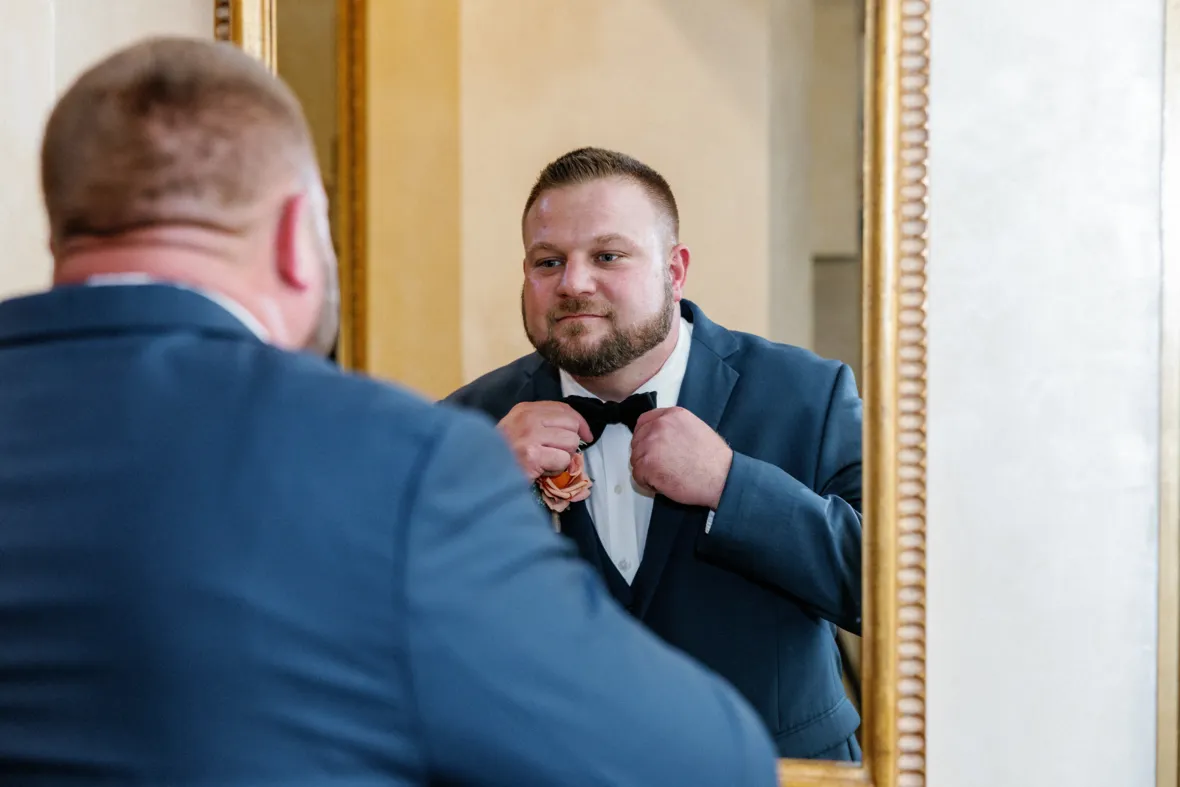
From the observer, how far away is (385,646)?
61 centimetres

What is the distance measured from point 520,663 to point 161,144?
0.35 m

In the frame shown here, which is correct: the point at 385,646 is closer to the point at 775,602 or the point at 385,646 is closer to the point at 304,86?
the point at 775,602

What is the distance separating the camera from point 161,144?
682mm

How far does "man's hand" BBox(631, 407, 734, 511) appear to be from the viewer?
48.2 inches

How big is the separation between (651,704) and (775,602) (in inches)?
23.3

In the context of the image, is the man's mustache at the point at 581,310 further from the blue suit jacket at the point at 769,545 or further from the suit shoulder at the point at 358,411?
the suit shoulder at the point at 358,411

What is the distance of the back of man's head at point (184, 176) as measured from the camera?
68 cm

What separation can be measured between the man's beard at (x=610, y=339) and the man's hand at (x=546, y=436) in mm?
52

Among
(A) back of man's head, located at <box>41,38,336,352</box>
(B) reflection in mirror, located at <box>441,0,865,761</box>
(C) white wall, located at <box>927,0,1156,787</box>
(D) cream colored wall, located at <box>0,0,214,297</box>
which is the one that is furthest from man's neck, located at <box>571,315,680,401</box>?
(D) cream colored wall, located at <box>0,0,214,297</box>

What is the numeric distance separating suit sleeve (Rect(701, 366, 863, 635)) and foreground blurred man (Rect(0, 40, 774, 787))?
52 cm

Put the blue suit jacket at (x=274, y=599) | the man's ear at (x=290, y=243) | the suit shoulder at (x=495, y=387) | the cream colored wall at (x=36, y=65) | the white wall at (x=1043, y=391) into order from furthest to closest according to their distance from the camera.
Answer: the cream colored wall at (x=36, y=65) → the suit shoulder at (x=495, y=387) → the white wall at (x=1043, y=391) → the man's ear at (x=290, y=243) → the blue suit jacket at (x=274, y=599)

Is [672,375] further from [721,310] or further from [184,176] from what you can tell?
[184,176]

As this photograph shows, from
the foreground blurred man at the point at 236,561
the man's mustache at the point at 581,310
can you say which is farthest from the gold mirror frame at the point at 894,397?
the foreground blurred man at the point at 236,561

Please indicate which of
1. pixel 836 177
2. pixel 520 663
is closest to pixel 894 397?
pixel 836 177
